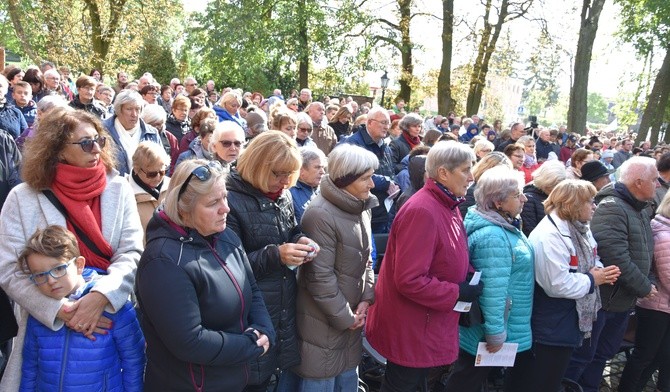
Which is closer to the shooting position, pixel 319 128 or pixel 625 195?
pixel 625 195

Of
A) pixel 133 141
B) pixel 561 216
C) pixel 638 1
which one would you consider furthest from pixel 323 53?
pixel 561 216

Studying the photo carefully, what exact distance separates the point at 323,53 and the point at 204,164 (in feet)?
68.4

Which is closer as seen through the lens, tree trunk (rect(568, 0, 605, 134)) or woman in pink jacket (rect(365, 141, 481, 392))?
woman in pink jacket (rect(365, 141, 481, 392))

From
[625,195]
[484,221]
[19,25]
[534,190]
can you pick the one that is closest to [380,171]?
[534,190]

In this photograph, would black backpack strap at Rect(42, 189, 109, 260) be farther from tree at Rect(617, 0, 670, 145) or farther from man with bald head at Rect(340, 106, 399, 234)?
tree at Rect(617, 0, 670, 145)

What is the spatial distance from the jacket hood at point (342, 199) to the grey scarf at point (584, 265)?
157 cm

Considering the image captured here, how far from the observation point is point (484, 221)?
3.27 meters

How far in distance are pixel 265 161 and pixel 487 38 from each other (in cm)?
2177

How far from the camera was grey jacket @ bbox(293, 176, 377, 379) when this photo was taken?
9.29ft

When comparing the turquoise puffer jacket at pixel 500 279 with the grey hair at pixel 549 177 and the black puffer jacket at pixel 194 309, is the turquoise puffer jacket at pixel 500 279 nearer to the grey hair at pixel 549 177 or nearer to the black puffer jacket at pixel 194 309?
the grey hair at pixel 549 177

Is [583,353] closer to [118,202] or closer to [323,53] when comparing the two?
[118,202]

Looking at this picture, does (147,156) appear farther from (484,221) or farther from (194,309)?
(484,221)

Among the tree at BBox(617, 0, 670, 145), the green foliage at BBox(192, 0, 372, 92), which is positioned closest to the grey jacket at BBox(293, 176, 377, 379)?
the green foliage at BBox(192, 0, 372, 92)

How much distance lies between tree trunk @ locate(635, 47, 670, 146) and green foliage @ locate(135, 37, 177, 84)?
68.4 ft
